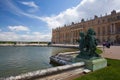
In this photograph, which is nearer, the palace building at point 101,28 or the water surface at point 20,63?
the water surface at point 20,63

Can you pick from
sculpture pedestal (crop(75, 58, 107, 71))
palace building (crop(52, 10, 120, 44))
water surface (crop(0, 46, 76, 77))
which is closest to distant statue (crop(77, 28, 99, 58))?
sculpture pedestal (crop(75, 58, 107, 71))

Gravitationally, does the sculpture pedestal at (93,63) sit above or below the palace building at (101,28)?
below

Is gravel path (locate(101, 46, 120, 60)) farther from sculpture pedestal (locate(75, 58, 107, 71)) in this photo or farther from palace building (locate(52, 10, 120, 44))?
palace building (locate(52, 10, 120, 44))

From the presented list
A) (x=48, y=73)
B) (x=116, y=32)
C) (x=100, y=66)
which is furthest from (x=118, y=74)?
(x=116, y=32)

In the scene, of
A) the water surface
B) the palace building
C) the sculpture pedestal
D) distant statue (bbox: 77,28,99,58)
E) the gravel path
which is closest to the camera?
the sculpture pedestal

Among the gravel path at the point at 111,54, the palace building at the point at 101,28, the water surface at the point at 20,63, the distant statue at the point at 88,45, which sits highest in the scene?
the palace building at the point at 101,28

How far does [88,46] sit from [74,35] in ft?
236

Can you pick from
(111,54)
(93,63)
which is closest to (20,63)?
(93,63)

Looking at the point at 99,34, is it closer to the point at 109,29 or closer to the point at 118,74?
the point at 109,29

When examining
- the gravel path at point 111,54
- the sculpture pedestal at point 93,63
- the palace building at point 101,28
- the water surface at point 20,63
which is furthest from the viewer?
the palace building at point 101,28

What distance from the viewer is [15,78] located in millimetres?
4422

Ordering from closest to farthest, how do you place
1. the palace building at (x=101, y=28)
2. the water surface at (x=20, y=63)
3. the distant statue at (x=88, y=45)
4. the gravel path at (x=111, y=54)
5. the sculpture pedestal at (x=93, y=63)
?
the sculpture pedestal at (x=93, y=63) → the distant statue at (x=88, y=45) → the water surface at (x=20, y=63) → the gravel path at (x=111, y=54) → the palace building at (x=101, y=28)

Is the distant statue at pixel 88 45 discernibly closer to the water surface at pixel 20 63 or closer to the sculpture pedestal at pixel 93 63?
the sculpture pedestal at pixel 93 63

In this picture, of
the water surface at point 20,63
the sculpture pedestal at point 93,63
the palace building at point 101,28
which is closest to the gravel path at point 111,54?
the sculpture pedestal at point 93,63
